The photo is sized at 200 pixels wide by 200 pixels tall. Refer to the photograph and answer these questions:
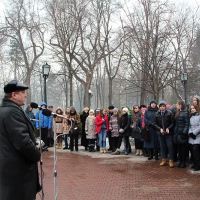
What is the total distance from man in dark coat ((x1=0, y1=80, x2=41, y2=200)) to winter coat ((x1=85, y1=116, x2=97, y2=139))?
8156 mm

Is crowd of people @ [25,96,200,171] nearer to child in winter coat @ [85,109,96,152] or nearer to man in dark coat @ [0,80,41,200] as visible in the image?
child in winter coat @ [85,109,96,152]

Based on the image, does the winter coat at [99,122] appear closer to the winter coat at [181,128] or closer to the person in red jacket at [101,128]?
the person in red jacket at [101,128]

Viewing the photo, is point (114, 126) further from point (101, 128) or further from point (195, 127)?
point (195, 127)

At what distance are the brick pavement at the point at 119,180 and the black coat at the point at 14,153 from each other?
2.60 meters

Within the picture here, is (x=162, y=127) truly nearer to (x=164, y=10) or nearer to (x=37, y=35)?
(x=164, y=10)

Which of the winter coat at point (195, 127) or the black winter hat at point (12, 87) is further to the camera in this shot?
the winter coat at point (195, 127)

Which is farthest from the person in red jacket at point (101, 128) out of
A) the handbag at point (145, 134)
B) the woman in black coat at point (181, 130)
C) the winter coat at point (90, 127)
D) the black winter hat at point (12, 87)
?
the black winter hat at point (12, 87)

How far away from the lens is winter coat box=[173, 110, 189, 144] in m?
7.93

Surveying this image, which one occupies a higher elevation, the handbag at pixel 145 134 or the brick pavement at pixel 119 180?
the handbag at pixel 145 134

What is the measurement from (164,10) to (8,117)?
15137 millimetres

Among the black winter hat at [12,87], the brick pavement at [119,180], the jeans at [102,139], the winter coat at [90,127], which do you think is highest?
the black winter hat at [12,87]

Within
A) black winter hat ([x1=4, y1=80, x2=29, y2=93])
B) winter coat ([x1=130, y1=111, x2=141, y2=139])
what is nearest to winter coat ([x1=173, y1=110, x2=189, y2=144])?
winter coat ([x1=130, y1=111, x2=141, y2=139])

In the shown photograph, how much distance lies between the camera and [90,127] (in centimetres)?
1146

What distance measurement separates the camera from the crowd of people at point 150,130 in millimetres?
7895
